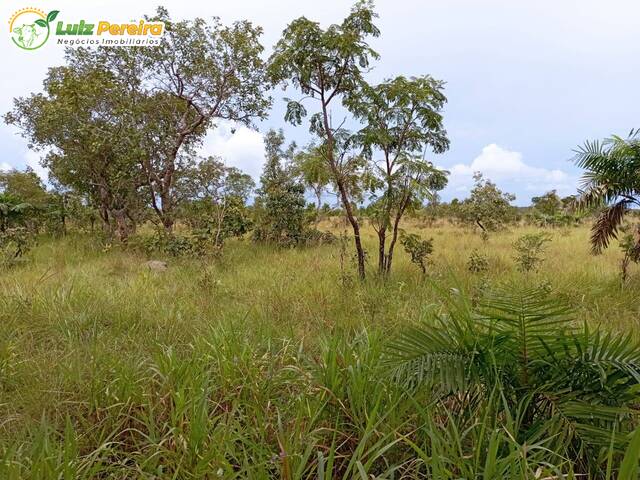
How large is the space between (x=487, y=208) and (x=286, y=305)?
42.2 feet

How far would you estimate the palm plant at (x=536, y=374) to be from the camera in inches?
55.8

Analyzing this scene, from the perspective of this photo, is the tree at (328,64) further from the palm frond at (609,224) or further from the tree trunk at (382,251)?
the palm frond at (609,224)

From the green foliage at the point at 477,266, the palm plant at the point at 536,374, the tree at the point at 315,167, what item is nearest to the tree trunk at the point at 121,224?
the tree at the point at 315,167

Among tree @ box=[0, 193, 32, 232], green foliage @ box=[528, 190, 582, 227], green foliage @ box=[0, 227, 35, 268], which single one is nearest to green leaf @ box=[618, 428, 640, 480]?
green foliage @ box=[0, 227, 35, 268]

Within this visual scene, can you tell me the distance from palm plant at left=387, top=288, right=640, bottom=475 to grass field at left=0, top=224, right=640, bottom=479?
5.1 inches

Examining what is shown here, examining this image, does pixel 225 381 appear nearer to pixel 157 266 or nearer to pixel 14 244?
pixel 157 266

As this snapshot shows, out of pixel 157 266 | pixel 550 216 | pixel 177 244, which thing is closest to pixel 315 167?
pixel 157 266

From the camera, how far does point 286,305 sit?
4254mm

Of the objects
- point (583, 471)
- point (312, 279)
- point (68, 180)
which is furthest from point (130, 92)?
point (583, 471)

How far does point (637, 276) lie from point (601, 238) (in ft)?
2.77

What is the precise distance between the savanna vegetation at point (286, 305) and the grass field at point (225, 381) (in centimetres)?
2

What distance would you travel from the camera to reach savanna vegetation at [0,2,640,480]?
1533 millimetres

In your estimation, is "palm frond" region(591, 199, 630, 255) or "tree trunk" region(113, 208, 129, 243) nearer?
"palm frond" region(591, 199, 630, 255)

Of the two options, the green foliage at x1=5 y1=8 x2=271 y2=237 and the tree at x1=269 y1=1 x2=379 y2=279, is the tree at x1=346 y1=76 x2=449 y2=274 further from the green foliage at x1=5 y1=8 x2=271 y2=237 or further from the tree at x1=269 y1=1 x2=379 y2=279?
the green foliage at x1=5 y1=8 x2=271 y2=237
